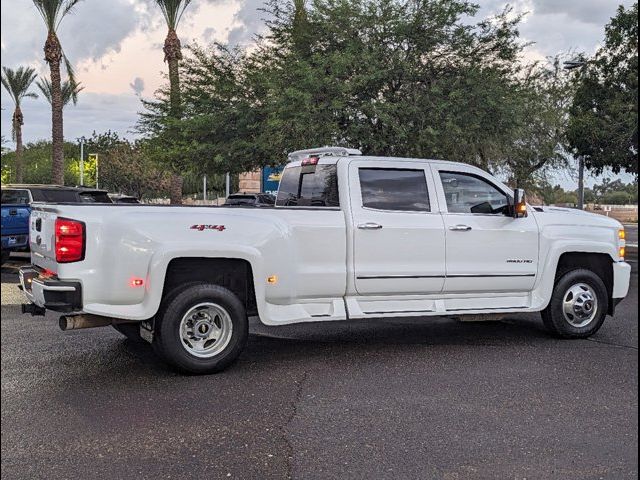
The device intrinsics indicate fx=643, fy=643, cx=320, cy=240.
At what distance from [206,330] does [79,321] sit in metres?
1.02

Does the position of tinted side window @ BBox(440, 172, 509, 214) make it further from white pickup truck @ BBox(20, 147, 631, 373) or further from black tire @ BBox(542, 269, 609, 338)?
black tire @ BBox(542, 269, 609, 338)

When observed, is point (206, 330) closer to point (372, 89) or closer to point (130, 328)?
point (130, 328)

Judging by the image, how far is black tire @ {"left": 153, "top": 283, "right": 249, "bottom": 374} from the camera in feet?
17.1

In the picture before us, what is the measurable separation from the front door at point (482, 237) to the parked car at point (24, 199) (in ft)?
27.7

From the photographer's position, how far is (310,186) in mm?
6758

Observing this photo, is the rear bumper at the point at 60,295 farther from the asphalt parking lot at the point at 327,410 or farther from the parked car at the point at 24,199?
the parked car at the point at 24,199

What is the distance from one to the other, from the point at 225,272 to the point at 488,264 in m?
2.70

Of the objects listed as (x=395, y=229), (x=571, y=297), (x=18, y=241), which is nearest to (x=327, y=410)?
(x=395, y=229)

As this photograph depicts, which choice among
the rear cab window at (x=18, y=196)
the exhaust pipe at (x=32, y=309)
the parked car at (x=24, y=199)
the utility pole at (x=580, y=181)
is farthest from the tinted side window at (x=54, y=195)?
the utility pole at (x=580, y=181)

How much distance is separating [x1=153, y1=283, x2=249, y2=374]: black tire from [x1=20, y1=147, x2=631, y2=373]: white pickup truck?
0.01 metres

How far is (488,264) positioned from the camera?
21.5ft

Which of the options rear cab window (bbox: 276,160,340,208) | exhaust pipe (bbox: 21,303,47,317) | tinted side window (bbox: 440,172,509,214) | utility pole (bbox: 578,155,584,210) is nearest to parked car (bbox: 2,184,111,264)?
rear cab window (bbox: 276,160,340,208)

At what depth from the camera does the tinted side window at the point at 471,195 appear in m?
6.62

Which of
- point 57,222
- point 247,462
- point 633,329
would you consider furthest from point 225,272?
point 633,329
